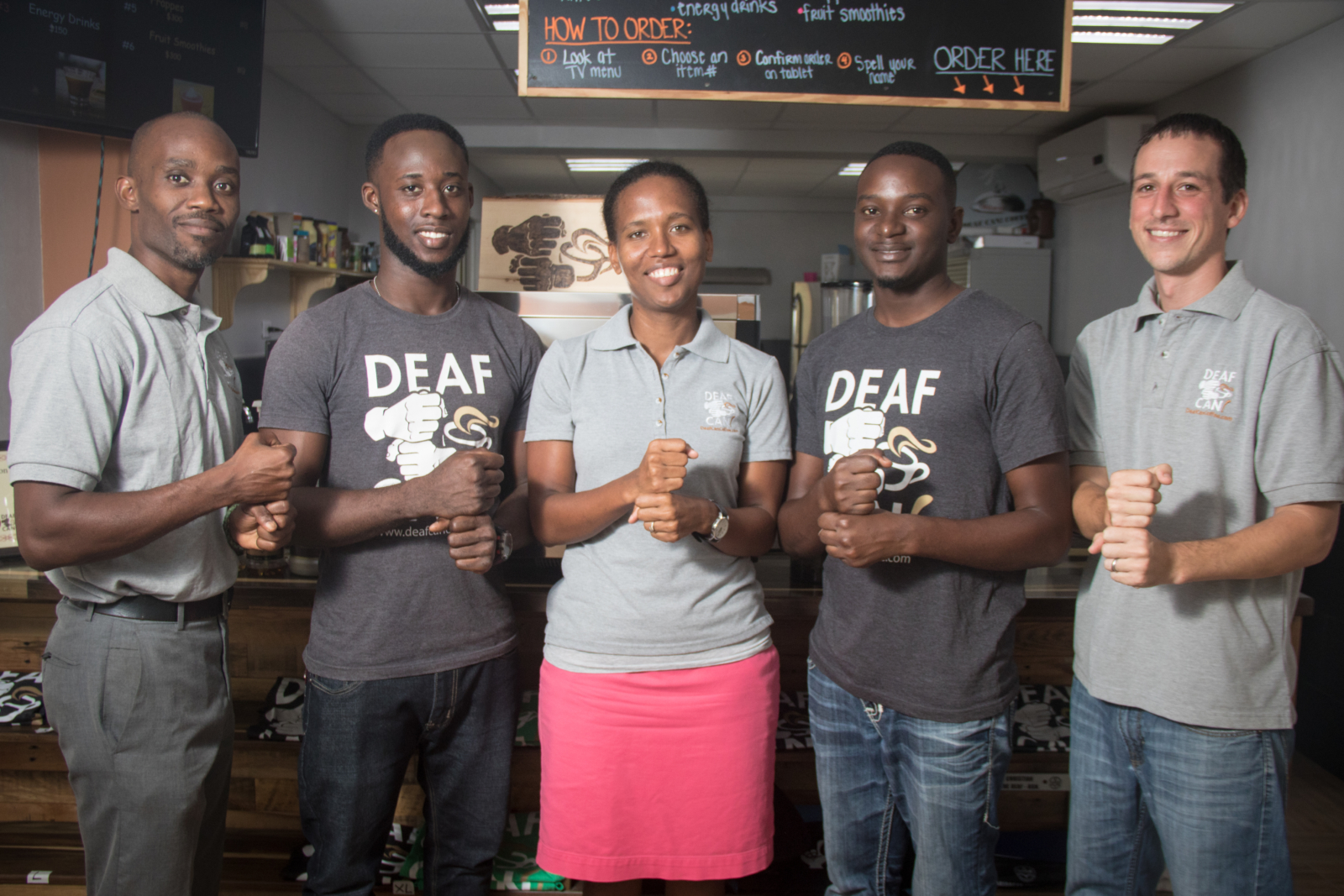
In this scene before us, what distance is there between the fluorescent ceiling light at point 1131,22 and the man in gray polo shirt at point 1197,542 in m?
3.21

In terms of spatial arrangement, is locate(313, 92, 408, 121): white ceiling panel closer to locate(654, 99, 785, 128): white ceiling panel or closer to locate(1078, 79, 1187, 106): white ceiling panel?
locate(654, 99, 785, 128): white ceiling panel

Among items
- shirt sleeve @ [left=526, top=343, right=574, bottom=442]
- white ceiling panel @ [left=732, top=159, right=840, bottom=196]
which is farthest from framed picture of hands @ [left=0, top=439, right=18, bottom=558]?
white ceiling panel @ [left=732, top=159, right=840, bottom=196]

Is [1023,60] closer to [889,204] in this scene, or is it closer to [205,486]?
[889,204]

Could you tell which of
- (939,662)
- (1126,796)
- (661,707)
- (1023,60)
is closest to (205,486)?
(661,707)

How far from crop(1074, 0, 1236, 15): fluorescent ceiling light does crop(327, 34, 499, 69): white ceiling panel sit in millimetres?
2856

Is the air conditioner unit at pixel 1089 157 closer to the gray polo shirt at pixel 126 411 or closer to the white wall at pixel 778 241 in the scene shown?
the white wall at pixel 778 241

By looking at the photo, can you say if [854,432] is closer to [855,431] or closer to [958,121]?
[855,431]

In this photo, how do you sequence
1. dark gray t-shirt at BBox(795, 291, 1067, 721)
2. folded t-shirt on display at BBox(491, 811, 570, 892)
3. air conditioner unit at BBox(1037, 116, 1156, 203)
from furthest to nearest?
air conditioner unit at BBox(1037, 116, 1156, 203), folded t-shirt on display at BBox(491, 811, 570, 892), dark gray t-shirt at BBox(795, 291, 1067, 721)

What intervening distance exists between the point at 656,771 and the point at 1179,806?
0.79 meters

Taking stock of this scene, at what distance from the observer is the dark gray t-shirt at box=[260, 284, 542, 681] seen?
1466 mm

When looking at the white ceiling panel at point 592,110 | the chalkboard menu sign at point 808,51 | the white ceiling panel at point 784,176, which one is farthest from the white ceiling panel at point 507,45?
the white ceiling panel at point 784,176

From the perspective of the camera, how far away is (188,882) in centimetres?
141

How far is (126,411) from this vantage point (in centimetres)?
136

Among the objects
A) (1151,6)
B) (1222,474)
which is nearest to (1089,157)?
(1151,6)
